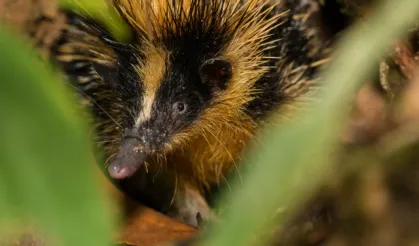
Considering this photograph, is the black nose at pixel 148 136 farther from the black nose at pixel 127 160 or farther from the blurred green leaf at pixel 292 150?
the blurred green leaf at pixel 292 150

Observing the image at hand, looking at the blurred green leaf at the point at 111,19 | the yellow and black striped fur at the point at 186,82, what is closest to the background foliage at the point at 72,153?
the blurred green leaf at the point at 111,19

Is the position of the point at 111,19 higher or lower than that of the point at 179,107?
higher

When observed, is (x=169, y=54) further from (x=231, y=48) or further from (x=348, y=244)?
(x=348, y=244)

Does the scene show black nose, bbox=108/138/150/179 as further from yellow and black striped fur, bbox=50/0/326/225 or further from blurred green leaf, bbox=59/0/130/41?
blurred green leaf, bbox=59/0/130/41

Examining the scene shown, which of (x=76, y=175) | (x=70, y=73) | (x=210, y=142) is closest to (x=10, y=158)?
(x=76, y=175)

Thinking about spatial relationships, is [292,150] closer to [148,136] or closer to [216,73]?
[148,136]

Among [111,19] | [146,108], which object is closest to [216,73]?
[146,108]

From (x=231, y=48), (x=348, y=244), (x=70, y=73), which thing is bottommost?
(x=348, y=244)
